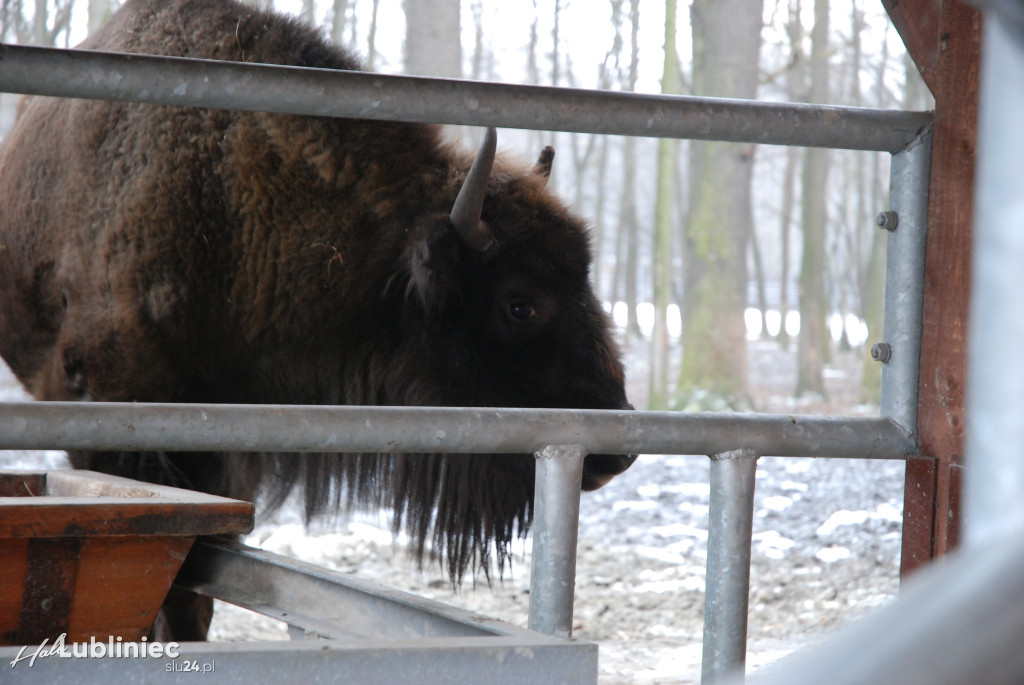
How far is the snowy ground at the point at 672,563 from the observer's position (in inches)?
165

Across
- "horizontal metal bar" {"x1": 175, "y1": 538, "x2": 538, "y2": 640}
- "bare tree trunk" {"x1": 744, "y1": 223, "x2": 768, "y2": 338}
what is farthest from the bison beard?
"bare tree trunk" {"x1": 744, "y1": 223, "x2": 768, "y2": 338}

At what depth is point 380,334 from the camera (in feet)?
11.8

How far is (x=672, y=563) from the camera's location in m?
5.32

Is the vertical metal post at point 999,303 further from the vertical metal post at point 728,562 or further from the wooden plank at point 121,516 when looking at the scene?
the wooden plank at point 121,516

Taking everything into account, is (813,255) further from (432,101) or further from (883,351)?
(432,101)

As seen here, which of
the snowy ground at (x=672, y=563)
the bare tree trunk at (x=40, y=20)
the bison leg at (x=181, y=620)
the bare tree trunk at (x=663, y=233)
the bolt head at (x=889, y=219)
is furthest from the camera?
the bare tree trunk at (x=663, y=233)

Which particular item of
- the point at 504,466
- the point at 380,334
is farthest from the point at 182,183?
the point at 504,466

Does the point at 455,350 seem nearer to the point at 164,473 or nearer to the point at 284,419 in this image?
the point at 164,473

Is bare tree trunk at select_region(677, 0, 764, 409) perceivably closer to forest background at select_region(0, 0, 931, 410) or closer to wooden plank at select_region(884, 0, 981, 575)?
forest background at select_region(0, 0, 931, 410)

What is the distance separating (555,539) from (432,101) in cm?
71

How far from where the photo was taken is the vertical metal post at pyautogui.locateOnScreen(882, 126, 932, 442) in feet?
5.93

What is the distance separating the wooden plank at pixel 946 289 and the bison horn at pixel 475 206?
4.75ft

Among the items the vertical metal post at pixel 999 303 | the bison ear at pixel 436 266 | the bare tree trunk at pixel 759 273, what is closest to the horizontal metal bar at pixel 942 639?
the vertical metal post at pixel 999 303

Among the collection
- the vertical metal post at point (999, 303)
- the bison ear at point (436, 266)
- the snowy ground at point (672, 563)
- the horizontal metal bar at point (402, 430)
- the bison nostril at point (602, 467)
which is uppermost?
the bison ear at point (436, 266)
